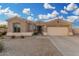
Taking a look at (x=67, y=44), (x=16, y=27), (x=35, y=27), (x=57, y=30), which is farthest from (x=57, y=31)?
(x=16, y=27)

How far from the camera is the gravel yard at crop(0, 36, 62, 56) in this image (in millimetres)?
3529

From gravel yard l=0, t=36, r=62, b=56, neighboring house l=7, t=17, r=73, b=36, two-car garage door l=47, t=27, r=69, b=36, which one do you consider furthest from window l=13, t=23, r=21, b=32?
→ two-car garage door l=47, t=27, r=69, b=36

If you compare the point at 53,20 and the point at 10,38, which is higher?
the point at 53,20

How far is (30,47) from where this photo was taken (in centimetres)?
360

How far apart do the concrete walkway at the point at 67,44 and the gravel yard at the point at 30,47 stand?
3.0 inches

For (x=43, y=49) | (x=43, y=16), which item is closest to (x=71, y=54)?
(x=43, y=49)

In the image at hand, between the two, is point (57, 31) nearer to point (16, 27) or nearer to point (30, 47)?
point (30, 47)

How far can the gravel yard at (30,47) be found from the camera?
3.53 meters

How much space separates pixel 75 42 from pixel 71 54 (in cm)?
24

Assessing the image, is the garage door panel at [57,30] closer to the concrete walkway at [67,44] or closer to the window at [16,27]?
the concrete walkway at [67,44]

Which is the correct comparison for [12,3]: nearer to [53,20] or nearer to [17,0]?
[17,0]

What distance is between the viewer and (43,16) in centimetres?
363

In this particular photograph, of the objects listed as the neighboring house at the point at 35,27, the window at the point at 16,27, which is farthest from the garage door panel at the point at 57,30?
the window at the point at 16,27

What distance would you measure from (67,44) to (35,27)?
24.7 inches
